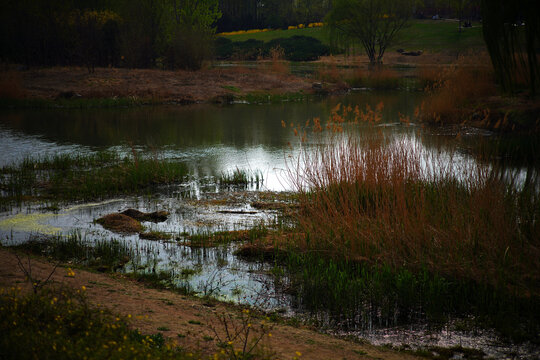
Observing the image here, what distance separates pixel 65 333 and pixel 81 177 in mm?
9301

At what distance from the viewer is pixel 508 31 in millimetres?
5379

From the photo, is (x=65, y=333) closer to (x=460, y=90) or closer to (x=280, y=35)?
(x=460, y=90)

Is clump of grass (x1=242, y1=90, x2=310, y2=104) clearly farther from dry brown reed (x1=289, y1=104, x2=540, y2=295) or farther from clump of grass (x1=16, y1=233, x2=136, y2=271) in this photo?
clump of grass (x1=16, y1=233, x2=136, y2=271)

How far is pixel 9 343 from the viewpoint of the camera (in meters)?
3.90

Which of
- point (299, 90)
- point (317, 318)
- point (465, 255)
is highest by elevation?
point (299, 90)

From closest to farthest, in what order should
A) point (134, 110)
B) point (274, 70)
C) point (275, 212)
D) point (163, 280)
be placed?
point (163, 280) → point (275, 212) → point (134, 110) → point (274, 70)

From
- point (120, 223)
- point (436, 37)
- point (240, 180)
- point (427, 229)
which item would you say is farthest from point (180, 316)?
point (436, 37)

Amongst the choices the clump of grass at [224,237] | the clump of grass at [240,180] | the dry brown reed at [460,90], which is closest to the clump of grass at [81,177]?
the clump of grass at [240,180]

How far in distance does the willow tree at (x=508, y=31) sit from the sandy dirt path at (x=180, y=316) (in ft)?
10.6

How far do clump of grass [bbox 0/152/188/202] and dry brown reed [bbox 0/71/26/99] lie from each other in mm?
15379

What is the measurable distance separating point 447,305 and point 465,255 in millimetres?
784

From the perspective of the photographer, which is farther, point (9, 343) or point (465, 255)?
point (465, 255)

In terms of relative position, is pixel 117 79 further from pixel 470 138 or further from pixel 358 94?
pixel 470 138

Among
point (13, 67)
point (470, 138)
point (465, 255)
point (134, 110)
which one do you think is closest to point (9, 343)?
point (465, 255)
